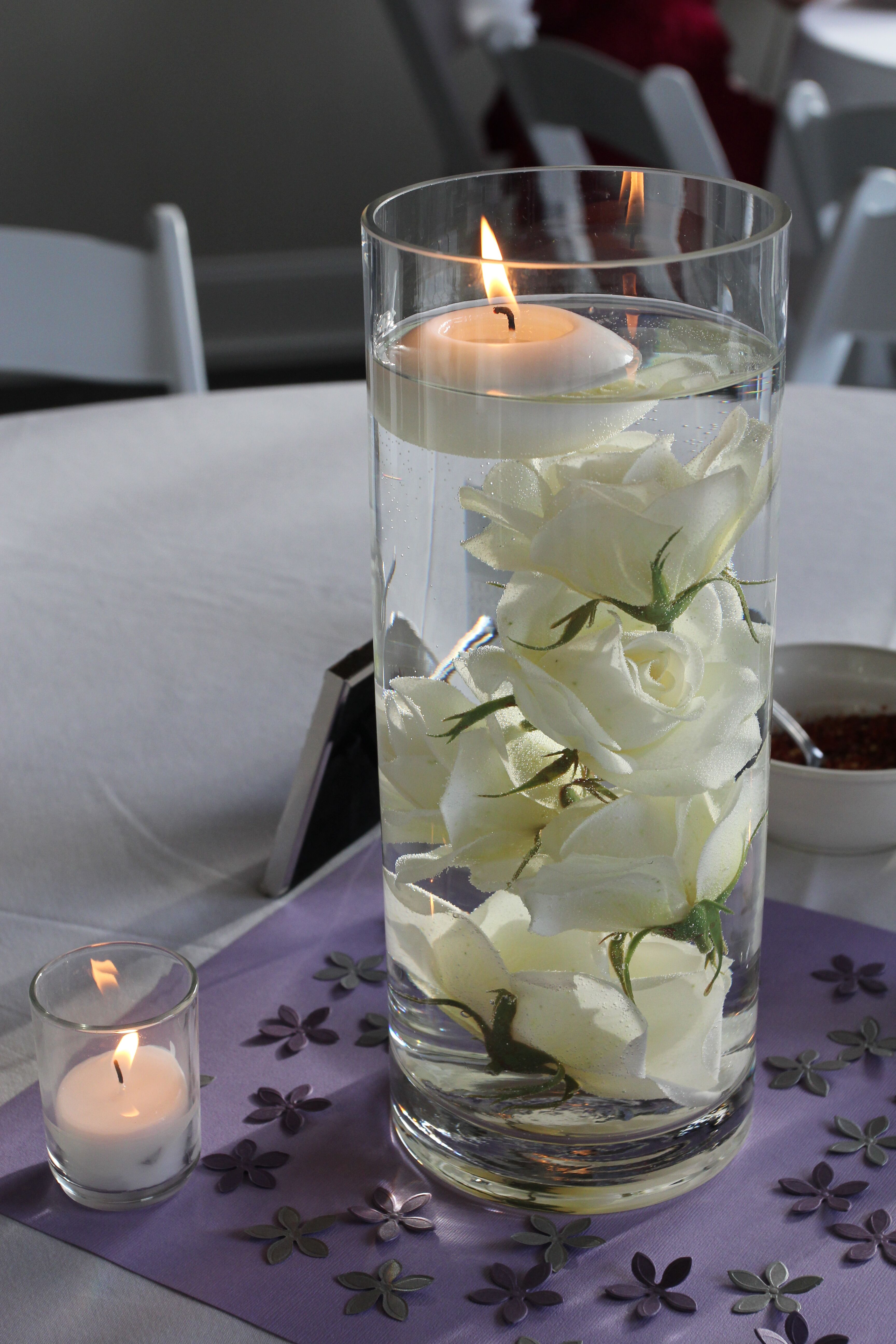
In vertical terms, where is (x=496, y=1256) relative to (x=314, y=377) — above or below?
above

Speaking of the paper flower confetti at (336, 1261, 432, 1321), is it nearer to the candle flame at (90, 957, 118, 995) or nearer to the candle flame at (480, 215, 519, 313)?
the candle flame at (90, 957, 118, 995)

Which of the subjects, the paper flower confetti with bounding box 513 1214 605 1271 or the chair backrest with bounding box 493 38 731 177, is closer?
the paper flower confetti with bounding box 513 1214 605 1271

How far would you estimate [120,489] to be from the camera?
3.17 feet

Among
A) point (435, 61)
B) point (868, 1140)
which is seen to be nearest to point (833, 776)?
point (868, 1140)

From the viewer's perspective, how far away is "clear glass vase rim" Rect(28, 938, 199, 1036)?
42 cm

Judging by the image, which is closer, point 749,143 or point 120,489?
point 120,489

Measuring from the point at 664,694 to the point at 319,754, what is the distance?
25 centimetres

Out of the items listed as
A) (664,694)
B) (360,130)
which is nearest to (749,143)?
(360,130)

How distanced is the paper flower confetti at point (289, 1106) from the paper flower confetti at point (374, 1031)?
0.03 meters

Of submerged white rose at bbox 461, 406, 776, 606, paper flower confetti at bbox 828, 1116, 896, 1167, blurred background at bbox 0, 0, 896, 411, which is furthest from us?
blurred background at bbox 0, 0, 896, 411

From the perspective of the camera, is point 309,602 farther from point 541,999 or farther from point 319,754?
point 541,999

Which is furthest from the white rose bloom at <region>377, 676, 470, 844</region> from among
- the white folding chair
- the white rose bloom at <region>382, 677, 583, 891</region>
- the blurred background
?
the blurred background

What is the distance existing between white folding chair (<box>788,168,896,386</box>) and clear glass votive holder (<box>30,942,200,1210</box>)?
1.10 metres

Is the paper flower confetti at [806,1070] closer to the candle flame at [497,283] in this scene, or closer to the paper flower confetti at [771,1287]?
the paper flower confetti at [771,1287]
